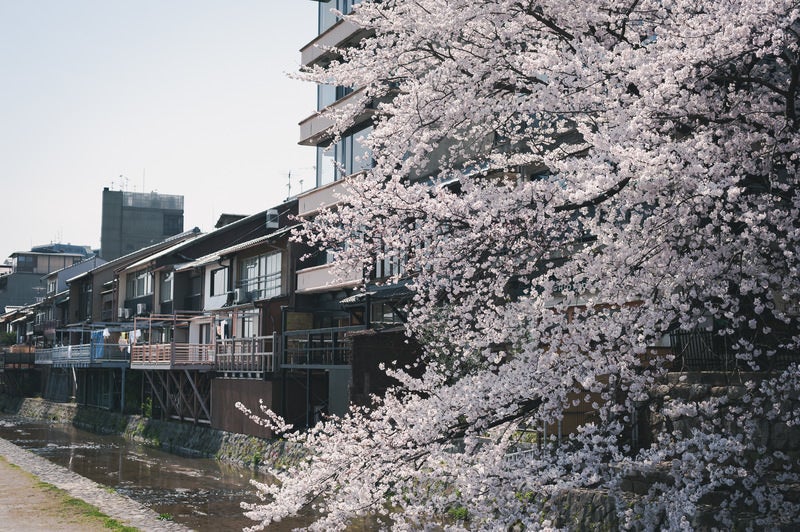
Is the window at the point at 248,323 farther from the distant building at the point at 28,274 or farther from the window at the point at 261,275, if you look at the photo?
the distant building at the point at 28,274

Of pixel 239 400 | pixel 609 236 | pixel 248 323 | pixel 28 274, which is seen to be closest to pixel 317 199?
pixel 239 400

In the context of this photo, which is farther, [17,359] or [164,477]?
[17,359]

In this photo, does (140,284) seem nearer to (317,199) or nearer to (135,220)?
(317,199)

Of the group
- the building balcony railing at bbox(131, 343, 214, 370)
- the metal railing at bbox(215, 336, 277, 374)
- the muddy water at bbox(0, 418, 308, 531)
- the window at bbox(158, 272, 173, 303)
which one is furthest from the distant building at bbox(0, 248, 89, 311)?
the metal railing at bbox(215, 336, 277, 374)

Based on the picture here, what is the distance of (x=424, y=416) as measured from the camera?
1051cm

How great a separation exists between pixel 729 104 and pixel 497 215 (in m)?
2.78

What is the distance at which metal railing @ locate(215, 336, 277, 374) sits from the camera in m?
29.4

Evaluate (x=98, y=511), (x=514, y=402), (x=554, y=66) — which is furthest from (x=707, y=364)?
(x=98, y=511)

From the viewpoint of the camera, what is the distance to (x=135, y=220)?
8706 centimetres

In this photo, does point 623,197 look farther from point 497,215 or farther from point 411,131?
point 411,131

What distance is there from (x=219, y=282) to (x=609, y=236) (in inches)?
1410

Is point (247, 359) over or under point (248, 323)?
under

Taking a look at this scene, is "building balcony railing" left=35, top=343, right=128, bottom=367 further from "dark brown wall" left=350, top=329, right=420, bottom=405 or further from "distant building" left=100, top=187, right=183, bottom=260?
"distant building" left=100, top=187, right=183, bottom=260

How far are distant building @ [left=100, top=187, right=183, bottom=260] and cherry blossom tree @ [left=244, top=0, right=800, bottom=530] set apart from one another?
78.1 meters
